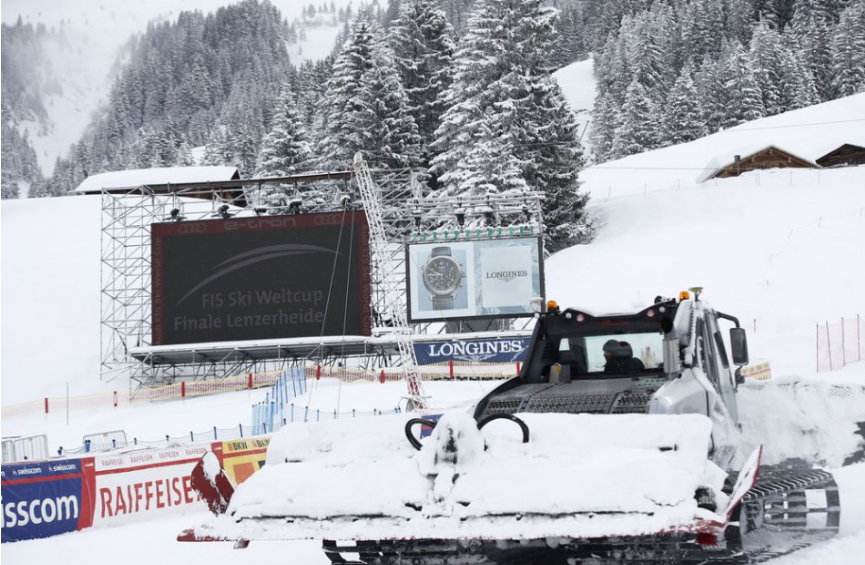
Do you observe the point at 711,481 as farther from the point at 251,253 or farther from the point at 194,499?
the point at 251,253

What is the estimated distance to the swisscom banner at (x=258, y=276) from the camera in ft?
133

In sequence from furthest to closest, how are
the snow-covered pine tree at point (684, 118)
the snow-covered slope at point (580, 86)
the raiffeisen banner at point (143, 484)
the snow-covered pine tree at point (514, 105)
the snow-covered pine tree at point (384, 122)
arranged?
1. the snow-covered slope at point (580, 86)
2. the snow-covered pine tree at point (684, 118)
3. the snow-covered pine tree at point (384, 122)
4. the snow-covered pine tree at point (514, 105)
5. the raiffeisen banner at point (143, 484)

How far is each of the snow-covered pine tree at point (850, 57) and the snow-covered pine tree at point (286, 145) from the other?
6537 cm

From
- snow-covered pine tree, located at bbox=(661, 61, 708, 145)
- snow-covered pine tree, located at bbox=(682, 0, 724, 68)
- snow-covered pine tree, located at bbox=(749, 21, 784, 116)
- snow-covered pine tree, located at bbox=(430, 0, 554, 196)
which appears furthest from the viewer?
snow-covered pine tree, located at bbox=(682, 0, 724, 68)

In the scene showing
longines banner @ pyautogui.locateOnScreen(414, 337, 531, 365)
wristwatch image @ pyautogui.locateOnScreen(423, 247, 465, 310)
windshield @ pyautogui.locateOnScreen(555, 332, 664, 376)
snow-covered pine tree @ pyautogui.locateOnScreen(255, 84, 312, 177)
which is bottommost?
longines banner @ pyautogui.locateOnScreen(414, 337, 531, 365)

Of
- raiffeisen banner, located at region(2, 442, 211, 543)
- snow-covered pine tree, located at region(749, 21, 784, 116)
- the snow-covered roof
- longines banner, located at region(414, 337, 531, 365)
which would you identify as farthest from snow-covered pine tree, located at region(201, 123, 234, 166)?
raiffeisen banner, located at region(2, 442, 211, 543)

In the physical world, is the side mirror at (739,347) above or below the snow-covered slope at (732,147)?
below

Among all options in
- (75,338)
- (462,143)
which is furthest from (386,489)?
(462,143)

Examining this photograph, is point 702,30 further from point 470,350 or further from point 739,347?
point 739,347

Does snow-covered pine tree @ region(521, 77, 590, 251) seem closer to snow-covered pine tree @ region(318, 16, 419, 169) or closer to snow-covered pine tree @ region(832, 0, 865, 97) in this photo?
snow-covered pine tree @ region(318, 16, 419, 169)

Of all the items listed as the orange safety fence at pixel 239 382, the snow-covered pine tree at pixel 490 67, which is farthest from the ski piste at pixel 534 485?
the snow-covered pine tree at pixel 490 67

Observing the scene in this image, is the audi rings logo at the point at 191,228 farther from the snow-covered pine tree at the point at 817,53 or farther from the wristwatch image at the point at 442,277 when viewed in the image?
the snow-covered pine tree at the point at 817,53

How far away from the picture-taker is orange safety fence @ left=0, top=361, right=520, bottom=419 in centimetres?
3597

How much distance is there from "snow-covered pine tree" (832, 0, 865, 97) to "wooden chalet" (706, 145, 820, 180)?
37.1m
